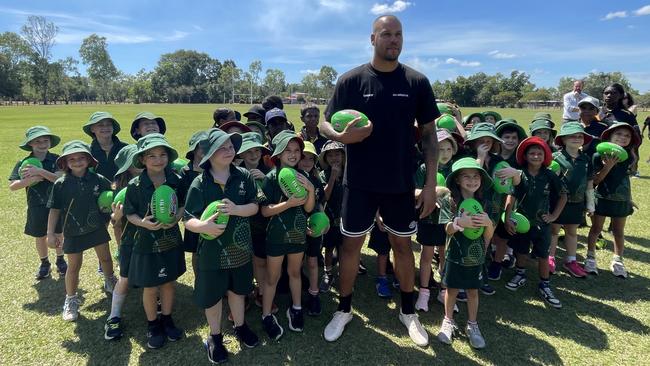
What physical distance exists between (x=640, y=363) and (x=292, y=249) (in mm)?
3456

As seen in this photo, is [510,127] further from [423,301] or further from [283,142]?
[283,142]

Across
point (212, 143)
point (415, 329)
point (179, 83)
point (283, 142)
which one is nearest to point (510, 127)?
point (415, 329)

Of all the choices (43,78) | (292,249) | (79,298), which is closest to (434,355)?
(292,249)

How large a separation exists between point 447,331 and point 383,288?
105cm

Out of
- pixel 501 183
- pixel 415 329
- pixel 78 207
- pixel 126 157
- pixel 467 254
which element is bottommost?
pixel 415 329

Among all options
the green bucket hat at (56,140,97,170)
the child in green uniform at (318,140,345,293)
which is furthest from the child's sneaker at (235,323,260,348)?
the green bucket hat at (56,140,97,170)

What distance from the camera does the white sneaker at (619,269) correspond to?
5.07 metres

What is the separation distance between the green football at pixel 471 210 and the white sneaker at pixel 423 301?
1100mm

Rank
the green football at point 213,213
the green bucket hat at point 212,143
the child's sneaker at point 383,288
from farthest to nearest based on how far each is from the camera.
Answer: the child's sneaker at point 383,288, the green bucket hat at point 212,143, the green football at point 213,213

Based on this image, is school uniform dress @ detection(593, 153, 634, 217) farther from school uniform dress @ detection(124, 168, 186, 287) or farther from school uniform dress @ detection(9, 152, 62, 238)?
school uniform dress @ detection(9, 152, 62, 238)

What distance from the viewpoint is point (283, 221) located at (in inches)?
147

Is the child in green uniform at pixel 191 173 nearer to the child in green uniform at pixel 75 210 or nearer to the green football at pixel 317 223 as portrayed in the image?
the child in green uniform at pixel 75 210

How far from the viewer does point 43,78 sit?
8050 centimetres

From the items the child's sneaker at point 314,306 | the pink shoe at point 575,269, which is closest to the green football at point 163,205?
the child's sneaker at point 314,306
